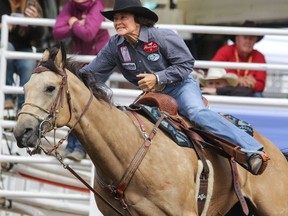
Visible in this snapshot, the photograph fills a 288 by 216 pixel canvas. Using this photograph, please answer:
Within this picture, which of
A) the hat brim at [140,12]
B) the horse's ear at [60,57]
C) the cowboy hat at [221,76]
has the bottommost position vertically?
the cowboy hat at [221,76]

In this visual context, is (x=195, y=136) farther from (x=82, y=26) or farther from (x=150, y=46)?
(x=82, y=26)

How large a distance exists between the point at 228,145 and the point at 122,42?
110 centimetres

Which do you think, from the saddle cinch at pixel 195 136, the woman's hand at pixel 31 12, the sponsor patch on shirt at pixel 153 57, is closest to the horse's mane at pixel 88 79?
the saddle cinch at pixel 195 136

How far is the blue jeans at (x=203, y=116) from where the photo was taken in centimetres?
655

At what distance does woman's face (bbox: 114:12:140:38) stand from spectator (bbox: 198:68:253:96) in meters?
2.67

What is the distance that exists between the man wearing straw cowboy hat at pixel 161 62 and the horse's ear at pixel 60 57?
362 mm

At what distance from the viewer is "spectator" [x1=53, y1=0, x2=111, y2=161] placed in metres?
8.34

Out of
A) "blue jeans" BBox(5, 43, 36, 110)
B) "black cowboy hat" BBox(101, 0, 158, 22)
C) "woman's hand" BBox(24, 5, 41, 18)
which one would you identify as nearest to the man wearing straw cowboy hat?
"black cowboy hat" BBox(101, 0, 158, 22)

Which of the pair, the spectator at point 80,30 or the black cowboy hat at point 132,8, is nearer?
the black cowboy hat at point 132,8

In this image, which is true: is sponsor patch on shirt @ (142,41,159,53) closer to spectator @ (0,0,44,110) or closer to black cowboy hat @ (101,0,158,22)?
black cowboy hat @ (101,0,158,22)

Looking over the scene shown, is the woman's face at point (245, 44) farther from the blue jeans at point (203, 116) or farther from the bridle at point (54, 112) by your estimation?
the bridle at point (54, 112)

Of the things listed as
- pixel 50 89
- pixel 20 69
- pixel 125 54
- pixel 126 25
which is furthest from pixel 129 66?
pixel 20 69

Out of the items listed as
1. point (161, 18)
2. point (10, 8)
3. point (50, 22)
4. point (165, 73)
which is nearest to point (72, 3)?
point (50, 22)

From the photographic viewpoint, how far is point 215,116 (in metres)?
6.57
